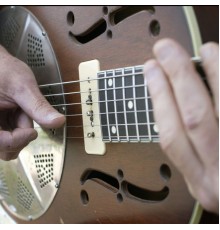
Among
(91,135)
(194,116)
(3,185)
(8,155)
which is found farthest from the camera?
(3,185)

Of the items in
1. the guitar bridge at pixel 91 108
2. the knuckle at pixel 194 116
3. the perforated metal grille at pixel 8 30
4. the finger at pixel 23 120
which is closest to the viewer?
the knuckle at pixel 194 116

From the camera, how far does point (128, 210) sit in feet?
2.10

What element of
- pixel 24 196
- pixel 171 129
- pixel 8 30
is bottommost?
pixel 24 196

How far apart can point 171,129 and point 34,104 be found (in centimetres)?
34

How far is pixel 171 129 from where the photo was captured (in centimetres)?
43

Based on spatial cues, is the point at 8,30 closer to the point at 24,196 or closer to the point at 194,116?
the point at 24,196

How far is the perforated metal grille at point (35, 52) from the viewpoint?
0.79 metres

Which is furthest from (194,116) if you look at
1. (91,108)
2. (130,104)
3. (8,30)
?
(8,30)

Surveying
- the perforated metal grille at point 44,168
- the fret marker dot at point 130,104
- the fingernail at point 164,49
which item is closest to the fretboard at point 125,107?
the fret marker dot at point 130,104

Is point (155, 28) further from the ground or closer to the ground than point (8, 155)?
further from the ground

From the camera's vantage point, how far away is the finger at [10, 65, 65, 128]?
67cm

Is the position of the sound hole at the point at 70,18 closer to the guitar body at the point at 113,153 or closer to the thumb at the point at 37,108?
the guitar body at the point at 113,153

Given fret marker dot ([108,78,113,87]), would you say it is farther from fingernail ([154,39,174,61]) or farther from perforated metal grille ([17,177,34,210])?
perforated metal grille ([17,177,34,210])

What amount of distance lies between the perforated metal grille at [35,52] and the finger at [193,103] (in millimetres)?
411
